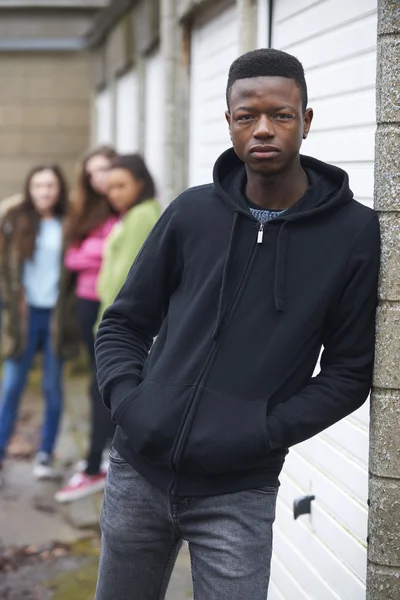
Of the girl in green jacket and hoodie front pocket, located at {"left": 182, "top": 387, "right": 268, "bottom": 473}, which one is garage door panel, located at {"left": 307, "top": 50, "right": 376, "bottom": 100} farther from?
the girl in green jacket

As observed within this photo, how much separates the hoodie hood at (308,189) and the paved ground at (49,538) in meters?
2.64

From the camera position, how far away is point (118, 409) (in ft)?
8.82

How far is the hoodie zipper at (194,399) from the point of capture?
100 inches

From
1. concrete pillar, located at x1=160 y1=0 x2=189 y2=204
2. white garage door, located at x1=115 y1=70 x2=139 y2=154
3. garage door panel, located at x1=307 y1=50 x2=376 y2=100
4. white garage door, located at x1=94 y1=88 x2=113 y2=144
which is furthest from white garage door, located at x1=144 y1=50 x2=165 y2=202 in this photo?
garage door panel, located at x1=307 y1=50 x2=376 y2=100

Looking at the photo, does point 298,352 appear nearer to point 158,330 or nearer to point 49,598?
point 158,330

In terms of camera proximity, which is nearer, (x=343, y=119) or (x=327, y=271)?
(x=327, y=271)

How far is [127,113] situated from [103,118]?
81.7 inches

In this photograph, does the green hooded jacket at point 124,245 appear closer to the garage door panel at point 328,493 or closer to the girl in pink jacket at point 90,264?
the girl in pink jacket at point 90,264

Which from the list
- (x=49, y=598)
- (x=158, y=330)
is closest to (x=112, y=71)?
(x=49, y=598)

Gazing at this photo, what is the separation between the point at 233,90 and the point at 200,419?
2.59 feet

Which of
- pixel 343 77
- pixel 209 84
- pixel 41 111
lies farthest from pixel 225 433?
pixel 41 111

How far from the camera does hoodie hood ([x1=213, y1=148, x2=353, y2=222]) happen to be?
2.60 metres

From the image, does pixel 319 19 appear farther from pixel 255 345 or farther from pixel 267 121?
pixel 255 345

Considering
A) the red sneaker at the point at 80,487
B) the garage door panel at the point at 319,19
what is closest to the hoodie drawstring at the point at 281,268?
the garage door panel at the point at 319,19
